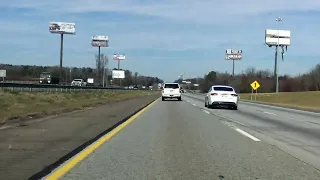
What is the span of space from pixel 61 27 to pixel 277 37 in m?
51.2

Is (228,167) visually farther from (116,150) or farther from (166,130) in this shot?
(166,130)

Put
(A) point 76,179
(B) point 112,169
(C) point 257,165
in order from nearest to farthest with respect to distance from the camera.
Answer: (A) point 76,179, (B) point 112,169, (C) point 257,165

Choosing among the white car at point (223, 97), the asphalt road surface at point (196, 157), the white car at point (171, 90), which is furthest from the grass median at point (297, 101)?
the asphalt road surface at point (196, 157)

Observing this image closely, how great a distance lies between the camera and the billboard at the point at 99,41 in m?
143

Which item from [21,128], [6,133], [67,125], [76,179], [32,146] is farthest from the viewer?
[67,125]

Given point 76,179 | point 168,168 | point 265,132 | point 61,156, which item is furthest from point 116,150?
point 265,132

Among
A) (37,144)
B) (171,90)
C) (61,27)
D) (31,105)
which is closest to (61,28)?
(61,27)

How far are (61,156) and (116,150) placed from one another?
1933mm

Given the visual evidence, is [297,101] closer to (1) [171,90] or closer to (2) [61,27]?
(1) [171,90]

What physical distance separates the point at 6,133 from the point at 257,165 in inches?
294

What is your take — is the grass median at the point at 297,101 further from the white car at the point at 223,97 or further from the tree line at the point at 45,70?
the tree line at the point at 45,70

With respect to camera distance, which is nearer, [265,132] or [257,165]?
[257,165]

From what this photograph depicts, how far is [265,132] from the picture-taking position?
16531 millimetres

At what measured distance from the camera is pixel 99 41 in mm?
143750
